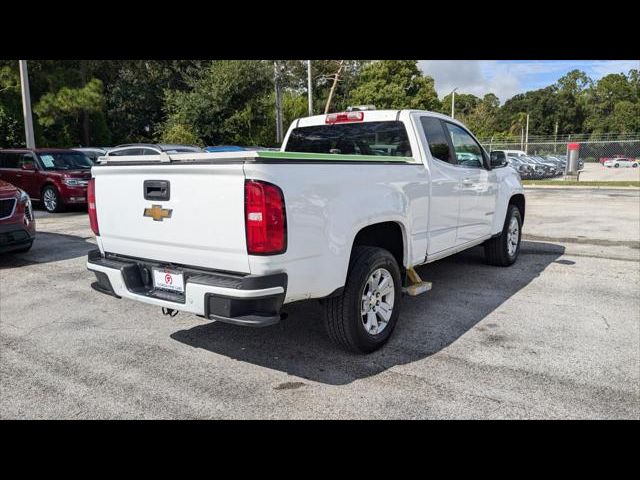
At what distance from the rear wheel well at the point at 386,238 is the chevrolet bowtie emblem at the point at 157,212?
60.7 inches

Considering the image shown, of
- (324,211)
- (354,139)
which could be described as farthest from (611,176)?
(324,211)

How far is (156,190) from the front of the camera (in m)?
3.66

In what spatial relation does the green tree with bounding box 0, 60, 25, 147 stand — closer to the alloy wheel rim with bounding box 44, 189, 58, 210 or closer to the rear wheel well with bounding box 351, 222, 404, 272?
the alloy wheel rim with bounding box 44, 189, 58, 210

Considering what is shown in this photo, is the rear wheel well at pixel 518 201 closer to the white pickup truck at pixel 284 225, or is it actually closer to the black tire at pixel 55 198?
the white pickup truck at pixel 284 225

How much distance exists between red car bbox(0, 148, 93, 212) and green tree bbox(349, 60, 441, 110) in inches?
1116

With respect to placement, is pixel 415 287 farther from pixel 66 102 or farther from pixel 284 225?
pixel 66 102

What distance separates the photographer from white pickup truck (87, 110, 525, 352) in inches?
127

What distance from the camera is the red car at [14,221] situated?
739 centimetres

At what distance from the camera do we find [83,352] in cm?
432

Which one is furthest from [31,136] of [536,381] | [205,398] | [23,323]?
[536,381]

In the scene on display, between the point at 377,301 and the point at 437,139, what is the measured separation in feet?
6.62

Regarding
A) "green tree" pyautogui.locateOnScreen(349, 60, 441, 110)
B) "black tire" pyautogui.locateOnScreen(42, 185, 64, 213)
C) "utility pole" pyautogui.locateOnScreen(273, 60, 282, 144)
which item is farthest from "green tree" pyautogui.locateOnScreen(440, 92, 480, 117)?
"black tire" pyautogui.locateOnScreen(42, 185, 64, 213)
